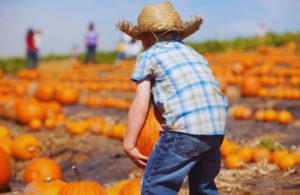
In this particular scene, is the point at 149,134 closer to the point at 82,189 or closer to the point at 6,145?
the point at 82,189

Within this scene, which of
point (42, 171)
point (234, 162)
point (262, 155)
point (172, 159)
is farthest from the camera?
point (262, 155)

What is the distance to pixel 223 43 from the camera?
94.4 ft

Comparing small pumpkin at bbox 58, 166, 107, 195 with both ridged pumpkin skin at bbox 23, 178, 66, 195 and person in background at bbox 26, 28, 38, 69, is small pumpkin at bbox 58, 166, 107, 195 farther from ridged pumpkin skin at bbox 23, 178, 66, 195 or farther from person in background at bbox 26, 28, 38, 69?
person in background at bbox 26, 28, 38, 69

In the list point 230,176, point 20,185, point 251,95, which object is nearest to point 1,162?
point 20,185

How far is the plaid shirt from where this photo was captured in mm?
3072

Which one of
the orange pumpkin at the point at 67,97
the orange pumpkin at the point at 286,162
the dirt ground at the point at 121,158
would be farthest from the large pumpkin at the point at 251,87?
the orange pumpkin at the point at 286,162

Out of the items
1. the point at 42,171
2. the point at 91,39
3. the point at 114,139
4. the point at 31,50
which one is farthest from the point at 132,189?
the point at 31,50

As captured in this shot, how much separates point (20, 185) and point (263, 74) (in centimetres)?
1003

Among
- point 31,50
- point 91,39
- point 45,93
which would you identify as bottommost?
point 31,50

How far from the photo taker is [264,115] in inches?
377

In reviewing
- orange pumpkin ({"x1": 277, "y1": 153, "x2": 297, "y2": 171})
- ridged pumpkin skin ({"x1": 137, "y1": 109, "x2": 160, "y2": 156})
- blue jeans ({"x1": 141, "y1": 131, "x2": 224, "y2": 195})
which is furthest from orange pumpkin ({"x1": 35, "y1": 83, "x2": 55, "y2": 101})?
blue jeans ({"x1": 141, "y1": 131, "x2": 224, "y2": 195})

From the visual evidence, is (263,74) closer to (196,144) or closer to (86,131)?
(86,131)

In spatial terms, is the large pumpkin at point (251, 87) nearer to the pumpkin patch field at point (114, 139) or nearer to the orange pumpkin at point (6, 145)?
the pumpkin patch field at point (114, 139)

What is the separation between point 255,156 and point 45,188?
126 inches
